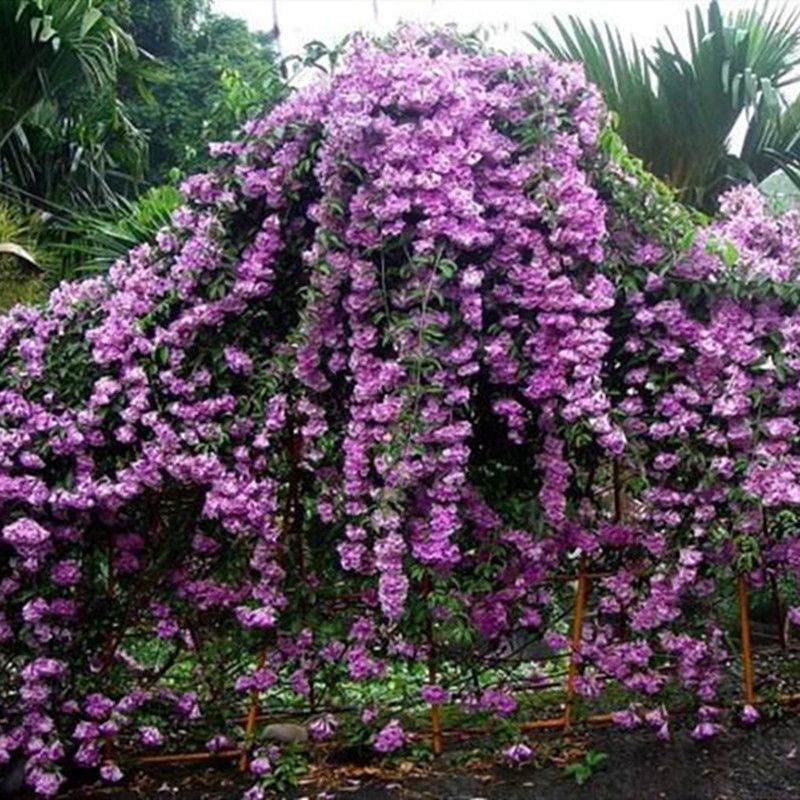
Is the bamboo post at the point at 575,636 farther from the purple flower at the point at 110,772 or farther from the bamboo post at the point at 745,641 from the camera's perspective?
the purple flower at the point at 110,772

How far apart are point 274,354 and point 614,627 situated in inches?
46.3

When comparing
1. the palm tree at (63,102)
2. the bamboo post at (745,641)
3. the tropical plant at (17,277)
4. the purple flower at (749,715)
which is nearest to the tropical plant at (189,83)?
the palm tree at (63,102)

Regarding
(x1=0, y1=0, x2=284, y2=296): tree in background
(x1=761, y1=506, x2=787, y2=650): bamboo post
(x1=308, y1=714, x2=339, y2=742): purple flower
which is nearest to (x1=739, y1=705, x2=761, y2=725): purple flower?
(x1=761, y1=506, x2=787, y2=650): bamboo post

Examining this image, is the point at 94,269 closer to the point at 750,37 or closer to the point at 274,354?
the point at 274,354

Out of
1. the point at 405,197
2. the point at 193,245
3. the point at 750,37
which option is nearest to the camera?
the point at 405,197

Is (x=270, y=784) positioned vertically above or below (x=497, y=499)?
below

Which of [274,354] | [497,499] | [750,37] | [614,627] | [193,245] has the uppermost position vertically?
[750,37]

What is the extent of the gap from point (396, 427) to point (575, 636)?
33.3 inches

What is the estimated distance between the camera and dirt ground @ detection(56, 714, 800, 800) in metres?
2.41

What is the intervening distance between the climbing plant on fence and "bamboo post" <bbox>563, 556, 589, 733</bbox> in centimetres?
3

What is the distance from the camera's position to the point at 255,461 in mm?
2578

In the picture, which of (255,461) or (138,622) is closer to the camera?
(255,461)

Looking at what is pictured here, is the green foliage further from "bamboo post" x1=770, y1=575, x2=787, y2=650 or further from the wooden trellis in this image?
"bamboo post" x1=770, y1=575, x2=787, y2=650

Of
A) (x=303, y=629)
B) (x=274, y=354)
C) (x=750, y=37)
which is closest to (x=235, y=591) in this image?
(x=303, y=629)
